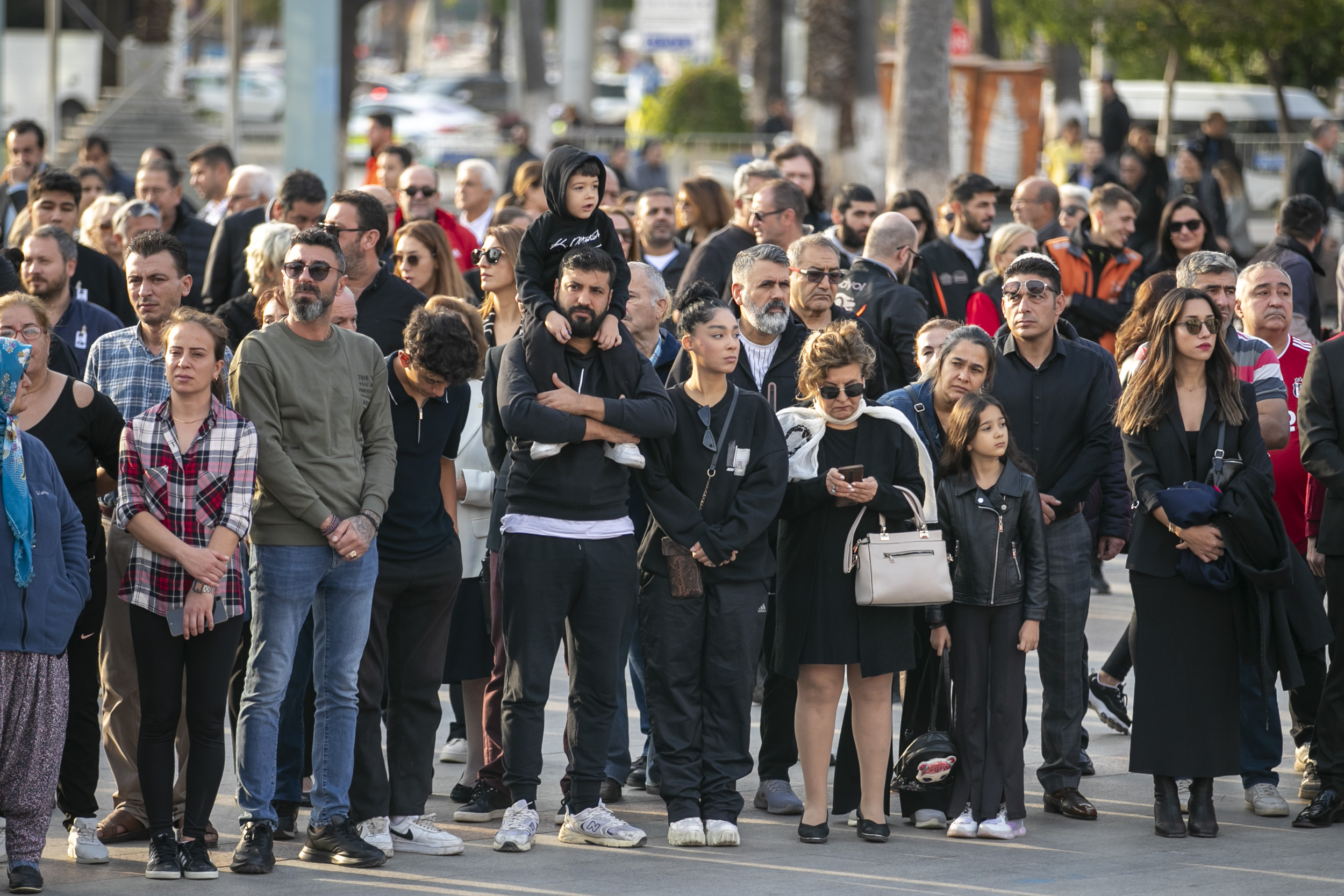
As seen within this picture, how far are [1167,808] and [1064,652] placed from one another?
0.70 meters

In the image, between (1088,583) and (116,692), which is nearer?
(116,692)

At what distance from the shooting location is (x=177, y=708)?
18.6 ft

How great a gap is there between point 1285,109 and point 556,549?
2351cm

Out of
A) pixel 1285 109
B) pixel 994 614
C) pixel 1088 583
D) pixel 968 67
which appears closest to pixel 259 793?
pixel 994 614

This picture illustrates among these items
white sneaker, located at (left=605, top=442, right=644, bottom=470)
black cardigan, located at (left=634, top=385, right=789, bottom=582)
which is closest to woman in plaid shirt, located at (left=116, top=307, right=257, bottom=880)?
white sneaker, located at (left=605, top=442, right=644, bottom=470)

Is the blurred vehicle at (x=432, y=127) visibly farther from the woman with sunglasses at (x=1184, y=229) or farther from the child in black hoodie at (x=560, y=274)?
the child in black hoodie at (x=560, y=274)

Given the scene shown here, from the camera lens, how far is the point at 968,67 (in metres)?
22.3

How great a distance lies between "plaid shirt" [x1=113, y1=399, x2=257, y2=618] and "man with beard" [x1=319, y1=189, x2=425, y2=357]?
52.9 inches

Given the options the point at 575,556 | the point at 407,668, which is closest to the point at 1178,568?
the point at 575,556

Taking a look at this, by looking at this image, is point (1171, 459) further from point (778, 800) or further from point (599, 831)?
point (599, 831)

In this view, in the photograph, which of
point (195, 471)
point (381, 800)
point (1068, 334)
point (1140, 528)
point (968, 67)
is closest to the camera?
point (195, 471)

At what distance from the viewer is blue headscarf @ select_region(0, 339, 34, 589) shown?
5441 mm

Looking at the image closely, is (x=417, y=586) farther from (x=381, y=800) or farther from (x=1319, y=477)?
(x=1319, y=477)

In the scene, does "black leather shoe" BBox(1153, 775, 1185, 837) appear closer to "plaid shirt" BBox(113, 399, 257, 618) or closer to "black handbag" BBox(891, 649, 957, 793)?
"black handbag" BBox(891, 649, 957, 793)
